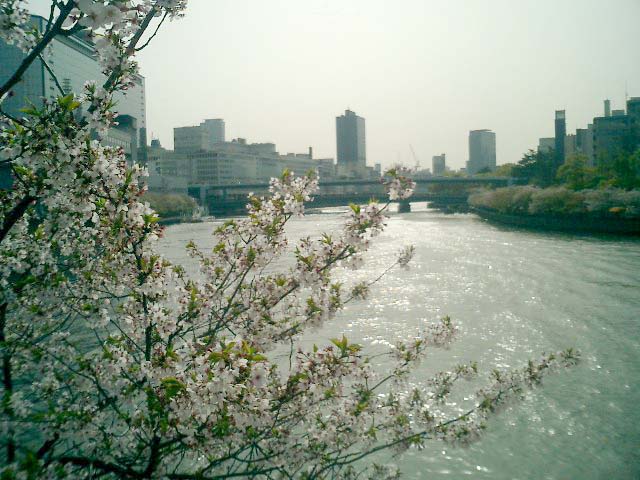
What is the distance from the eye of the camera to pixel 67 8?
264 cm

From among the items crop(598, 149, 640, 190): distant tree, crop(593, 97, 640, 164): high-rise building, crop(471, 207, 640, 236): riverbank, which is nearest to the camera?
crop(471, 207, 640, 236): riverbank

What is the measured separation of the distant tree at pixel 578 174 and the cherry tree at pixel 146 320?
5831 cm

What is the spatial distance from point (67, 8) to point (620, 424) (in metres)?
10.2

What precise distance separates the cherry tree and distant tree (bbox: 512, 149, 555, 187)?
276 ft

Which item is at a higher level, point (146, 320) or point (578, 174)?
point (578, 174)

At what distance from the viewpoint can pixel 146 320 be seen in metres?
3.78

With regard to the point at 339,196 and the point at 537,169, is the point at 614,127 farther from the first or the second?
the point at 339,196

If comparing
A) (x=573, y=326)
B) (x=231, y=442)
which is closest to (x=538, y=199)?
(x=573, y=326)

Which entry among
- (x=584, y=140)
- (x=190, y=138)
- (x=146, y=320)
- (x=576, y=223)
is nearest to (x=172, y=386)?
(x=146, y=320)

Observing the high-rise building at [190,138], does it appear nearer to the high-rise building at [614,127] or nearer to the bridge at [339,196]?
the bridge at [339,196]

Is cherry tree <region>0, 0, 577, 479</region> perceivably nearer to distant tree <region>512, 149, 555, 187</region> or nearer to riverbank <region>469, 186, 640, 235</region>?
riverbank <region>469, 186, 640, 235</region>

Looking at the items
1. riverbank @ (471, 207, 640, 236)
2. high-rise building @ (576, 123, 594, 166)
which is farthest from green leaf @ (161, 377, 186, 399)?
high-rise building @ (576, 123, 594, 166)

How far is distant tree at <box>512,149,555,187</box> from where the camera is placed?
274ft

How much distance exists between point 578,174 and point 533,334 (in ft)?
173
